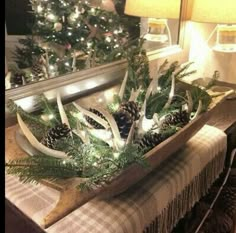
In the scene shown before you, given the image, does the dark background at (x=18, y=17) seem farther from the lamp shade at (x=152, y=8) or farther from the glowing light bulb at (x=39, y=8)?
the lamp shade at (x=152, y=8)

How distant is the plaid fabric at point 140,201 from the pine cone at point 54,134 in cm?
10

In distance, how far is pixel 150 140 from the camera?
27.7 inches

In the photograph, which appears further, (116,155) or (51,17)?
(51,17)

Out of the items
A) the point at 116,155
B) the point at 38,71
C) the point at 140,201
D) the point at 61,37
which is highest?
the point at 61,37

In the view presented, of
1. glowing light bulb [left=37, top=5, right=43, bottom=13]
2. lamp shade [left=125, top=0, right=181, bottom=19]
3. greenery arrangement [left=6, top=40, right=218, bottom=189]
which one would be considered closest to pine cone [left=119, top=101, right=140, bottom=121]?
greenery arrangement [left=6, top=40, right=218, bottom=189]

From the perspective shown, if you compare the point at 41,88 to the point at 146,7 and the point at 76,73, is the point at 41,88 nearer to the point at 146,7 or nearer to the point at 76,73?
the point at 76,73

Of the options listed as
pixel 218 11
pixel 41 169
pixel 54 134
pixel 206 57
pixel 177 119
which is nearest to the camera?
pixel 41 169

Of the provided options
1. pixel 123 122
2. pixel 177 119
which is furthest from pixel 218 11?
pixel 123 122

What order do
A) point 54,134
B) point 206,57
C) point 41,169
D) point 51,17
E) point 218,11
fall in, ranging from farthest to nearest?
point 206,57 → point 218,11 → point 51,17 → point 54,134 → point 41,169

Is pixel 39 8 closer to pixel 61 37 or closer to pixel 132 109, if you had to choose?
pixel 61 37

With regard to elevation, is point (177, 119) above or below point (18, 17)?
below

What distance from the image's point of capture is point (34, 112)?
0.89 meters

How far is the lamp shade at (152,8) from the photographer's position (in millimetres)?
1168

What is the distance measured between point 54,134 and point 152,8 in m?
0.75
